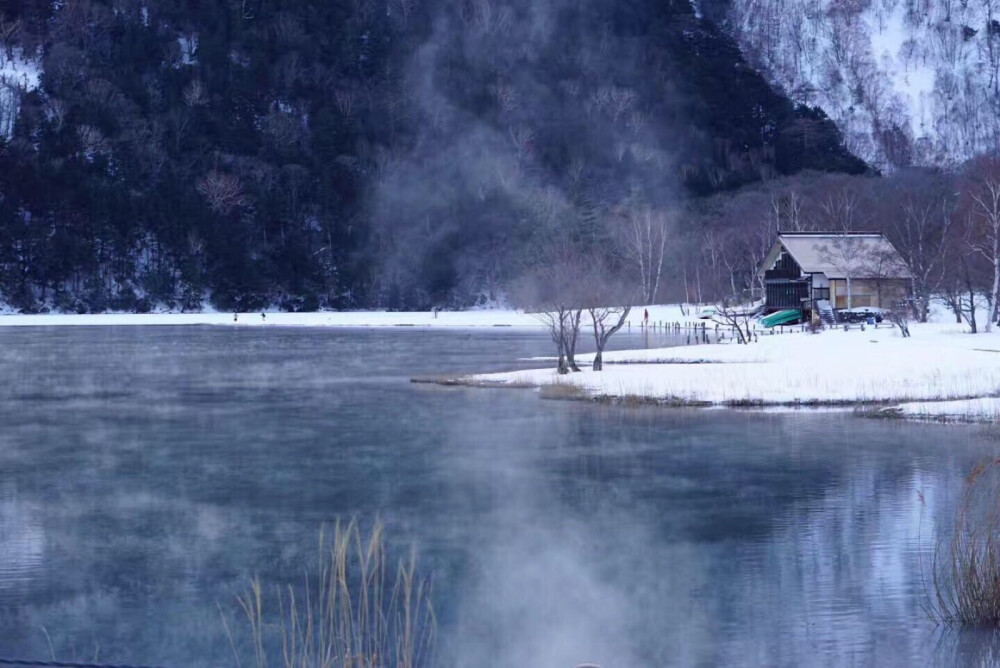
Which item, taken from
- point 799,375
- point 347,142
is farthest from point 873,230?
point 347,142

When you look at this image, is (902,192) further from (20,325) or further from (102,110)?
(102,110)

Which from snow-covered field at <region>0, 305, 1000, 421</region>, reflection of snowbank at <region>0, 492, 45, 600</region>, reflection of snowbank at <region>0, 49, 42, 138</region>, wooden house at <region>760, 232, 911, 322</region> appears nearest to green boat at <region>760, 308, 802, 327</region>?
wooden house at <region>760, 232, 911, 322</region>

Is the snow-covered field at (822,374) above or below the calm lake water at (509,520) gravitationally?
above

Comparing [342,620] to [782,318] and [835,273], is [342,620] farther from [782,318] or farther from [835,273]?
[835,273]

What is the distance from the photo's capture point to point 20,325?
96562 millimetres

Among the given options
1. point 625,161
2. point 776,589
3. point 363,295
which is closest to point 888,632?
point 776,589

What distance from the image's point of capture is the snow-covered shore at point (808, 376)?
3102 centimetres

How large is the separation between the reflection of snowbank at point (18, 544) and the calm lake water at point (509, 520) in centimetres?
6

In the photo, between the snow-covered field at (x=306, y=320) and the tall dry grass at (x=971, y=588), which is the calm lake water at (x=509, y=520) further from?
the snow-covered field at (x=306, y=320)

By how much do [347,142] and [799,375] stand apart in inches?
5023

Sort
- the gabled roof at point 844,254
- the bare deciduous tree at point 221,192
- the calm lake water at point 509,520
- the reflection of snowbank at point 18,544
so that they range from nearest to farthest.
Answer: the calm lake water at point 509,520 → the reflection of snowbank at point 18,544 → the gabled roof at point 844,254 → the bare deciduous tree at point 221,192

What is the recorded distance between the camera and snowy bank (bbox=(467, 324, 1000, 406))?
3134 cm

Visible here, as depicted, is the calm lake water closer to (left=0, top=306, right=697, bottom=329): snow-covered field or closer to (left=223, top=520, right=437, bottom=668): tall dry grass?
(left=223, top=520, right=437, bottom=668): tall dry grass

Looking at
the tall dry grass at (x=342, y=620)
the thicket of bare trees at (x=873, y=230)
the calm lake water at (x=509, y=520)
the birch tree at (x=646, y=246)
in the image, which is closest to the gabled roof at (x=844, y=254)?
the thicket of bare trees at (x=873, y=230)
